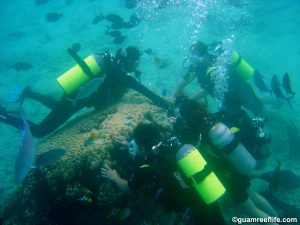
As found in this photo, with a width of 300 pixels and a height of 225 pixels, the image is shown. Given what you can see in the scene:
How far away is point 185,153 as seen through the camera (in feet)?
15.0

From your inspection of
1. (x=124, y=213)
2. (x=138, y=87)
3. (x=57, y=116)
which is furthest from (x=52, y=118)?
(x=124, y=213)

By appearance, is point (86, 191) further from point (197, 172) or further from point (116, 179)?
point (197, 172)

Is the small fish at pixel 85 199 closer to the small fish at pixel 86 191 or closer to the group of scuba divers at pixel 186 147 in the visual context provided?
the small fish at pixel 86 191

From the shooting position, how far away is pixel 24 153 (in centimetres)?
288

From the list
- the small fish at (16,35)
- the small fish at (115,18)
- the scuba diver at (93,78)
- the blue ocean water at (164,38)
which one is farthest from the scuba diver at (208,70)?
the small fish at (16,35)

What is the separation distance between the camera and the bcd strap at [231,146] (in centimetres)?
510

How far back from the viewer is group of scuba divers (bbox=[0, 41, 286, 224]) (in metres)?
4.57

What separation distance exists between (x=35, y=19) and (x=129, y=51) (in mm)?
27045

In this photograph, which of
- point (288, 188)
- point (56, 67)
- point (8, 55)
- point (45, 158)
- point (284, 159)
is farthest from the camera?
point (8, 55)

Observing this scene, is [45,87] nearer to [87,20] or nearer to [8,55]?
[8,55]

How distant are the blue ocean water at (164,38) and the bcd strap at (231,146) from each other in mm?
8688

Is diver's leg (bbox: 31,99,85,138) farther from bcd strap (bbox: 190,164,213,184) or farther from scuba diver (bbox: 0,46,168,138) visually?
bcd strap (bbox: 190,164,213,184)

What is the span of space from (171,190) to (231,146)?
4.82 feet

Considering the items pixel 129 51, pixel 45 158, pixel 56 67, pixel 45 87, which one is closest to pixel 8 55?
pixel 56 67
